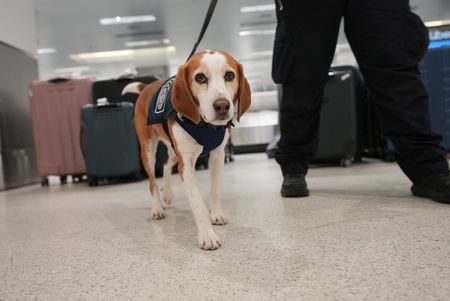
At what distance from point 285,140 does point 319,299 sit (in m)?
1.31

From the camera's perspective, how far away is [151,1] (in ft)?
25.2

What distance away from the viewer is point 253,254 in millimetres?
1076

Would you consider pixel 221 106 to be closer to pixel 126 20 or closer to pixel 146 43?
pixel 126 20

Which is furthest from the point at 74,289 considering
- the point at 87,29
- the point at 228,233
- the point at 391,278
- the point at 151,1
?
the point at 87,29

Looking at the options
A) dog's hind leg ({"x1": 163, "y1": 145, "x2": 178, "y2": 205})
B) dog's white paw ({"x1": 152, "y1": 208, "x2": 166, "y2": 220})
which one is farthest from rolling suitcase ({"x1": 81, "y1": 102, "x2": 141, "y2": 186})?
dog's white paw ({"x1": 152, "y1": 208, "x2": 166, "y2": 220})

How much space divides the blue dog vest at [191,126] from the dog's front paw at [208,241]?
1.04 feet

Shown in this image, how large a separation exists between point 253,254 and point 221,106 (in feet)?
1.46

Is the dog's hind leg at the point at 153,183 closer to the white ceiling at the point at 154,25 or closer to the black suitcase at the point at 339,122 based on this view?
the black suitcase at the point at 339,122

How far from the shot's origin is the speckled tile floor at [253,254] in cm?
83

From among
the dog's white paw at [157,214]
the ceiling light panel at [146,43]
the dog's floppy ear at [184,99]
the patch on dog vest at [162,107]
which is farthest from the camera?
the ceiling light panel at [146,43]

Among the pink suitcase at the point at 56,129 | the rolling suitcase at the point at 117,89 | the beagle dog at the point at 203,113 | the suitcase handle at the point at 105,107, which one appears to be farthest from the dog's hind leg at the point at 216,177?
the pink suitcase at the point at 56,129

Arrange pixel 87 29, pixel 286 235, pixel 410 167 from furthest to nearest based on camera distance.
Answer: pixel 87 29
pixel 410 167
pixel 286 235

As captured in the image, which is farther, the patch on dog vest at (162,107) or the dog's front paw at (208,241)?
the patch on dog vest at (162,107)

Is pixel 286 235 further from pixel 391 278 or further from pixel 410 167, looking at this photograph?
pixel 410 167
